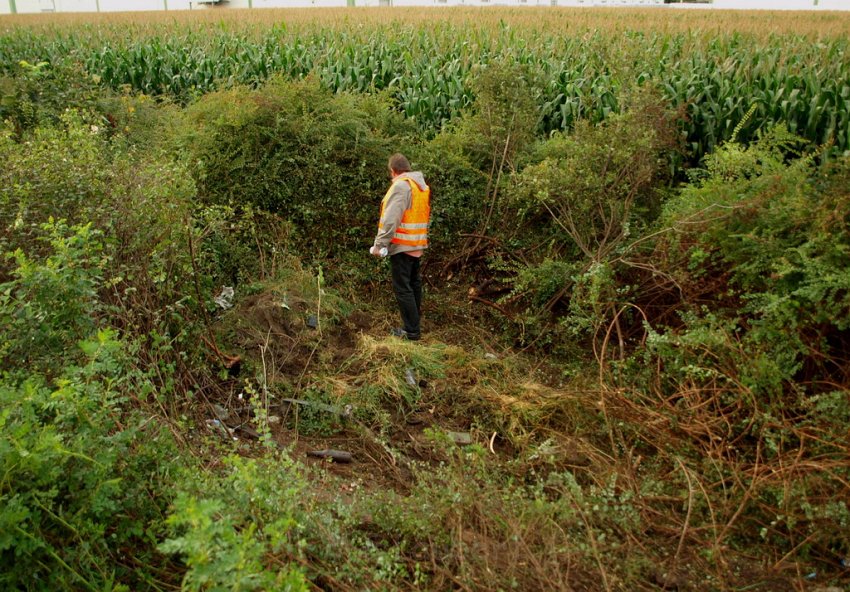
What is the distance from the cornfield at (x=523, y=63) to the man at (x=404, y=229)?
2.73 m

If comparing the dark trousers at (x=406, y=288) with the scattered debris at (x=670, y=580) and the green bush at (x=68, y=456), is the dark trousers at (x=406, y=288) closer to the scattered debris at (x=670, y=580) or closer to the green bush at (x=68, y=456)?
the green bush at (x=68, y=456)

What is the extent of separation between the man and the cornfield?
273 centimetres

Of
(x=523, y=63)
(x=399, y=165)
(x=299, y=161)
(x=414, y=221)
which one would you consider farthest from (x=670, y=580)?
(x=523, y=63)

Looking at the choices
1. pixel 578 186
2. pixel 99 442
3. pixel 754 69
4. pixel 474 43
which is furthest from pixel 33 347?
pixel 474 43

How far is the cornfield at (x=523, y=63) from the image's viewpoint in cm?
884

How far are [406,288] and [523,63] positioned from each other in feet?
13.5

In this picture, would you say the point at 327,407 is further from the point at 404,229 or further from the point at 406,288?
the point at 404,229

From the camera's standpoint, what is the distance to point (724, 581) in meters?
4.07

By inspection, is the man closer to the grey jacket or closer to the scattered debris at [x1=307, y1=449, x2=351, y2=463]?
the grey jacket

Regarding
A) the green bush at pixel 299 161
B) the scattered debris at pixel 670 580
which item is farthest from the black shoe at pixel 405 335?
the scattered debris at pixel 670 580

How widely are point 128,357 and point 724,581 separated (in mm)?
3864

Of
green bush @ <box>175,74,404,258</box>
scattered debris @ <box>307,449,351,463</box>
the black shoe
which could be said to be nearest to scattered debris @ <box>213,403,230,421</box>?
scattered debris @ <box>307,449,351,463</box>

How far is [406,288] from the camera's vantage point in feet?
24.1

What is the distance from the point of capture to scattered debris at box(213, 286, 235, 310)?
7.47m
